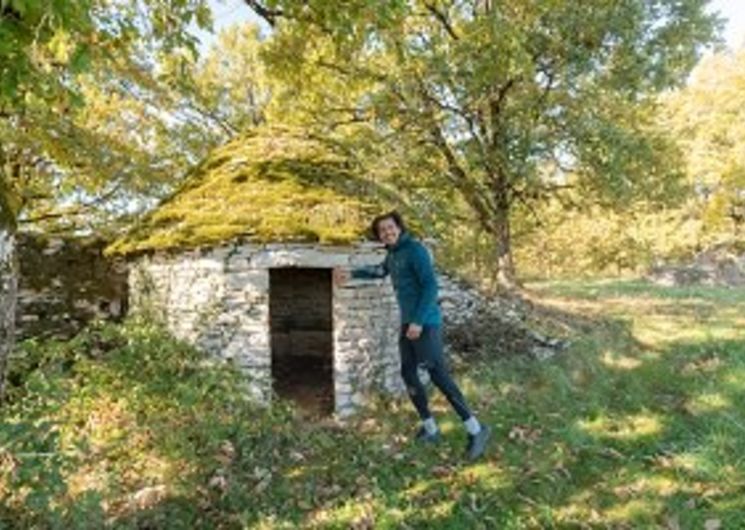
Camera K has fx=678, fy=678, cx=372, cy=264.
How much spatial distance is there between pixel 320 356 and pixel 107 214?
25.9ft

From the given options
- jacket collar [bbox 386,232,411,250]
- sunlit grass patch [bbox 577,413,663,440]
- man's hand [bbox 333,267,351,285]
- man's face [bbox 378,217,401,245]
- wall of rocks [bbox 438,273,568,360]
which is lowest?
sunlit grass patch [bbox 577,413,663,440]

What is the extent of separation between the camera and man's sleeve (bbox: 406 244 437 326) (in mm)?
5352

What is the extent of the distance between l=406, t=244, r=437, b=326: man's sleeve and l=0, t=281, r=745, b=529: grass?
1.28 m

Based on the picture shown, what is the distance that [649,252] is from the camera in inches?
990

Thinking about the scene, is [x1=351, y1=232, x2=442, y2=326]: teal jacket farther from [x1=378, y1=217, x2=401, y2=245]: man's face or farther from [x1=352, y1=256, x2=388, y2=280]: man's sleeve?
[x1=352, y1=256, x2=388, y2=280]: man's sleeve

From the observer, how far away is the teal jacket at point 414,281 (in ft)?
A: 17.6

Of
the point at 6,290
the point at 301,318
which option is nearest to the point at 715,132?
the point at 301,318

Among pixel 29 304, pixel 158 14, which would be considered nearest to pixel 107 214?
pixel 29 304

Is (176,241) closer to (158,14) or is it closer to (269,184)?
(269,184)

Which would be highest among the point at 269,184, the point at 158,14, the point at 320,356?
the point at 158,14

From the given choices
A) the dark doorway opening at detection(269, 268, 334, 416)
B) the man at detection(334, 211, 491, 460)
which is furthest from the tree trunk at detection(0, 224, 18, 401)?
the dark doorway opening at detection(269, 268, 334, 416)

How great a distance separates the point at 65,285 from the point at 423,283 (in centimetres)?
612

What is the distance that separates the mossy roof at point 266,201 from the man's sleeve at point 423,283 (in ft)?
5.42

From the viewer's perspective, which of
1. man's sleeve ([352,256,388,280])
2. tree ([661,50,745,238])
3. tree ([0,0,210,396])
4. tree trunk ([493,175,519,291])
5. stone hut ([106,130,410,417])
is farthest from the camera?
tree ([661,50,745,238])
